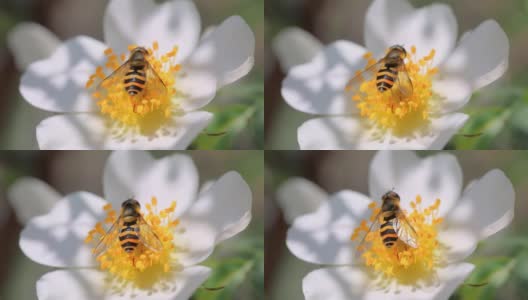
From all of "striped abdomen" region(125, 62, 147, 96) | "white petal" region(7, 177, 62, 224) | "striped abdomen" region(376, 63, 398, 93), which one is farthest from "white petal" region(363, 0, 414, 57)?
"white petal" region(7, 177, 62, 224)

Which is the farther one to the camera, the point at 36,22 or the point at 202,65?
the point at 36,22

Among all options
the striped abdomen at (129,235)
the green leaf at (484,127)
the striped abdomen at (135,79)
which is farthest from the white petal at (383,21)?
the striped abdomen at (129,235)

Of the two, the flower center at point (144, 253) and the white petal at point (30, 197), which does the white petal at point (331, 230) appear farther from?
the white petal at point (30, 197)

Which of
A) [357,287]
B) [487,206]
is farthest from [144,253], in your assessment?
[487,206]

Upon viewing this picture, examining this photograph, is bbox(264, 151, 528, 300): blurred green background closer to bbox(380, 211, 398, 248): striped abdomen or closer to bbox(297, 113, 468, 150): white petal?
bbox(297, 113, 468, 150): white petal

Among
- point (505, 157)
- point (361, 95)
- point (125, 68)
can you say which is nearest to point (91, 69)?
point (125, 68)

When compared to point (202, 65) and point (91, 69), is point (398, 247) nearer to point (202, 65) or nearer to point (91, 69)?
point (202, 65)
